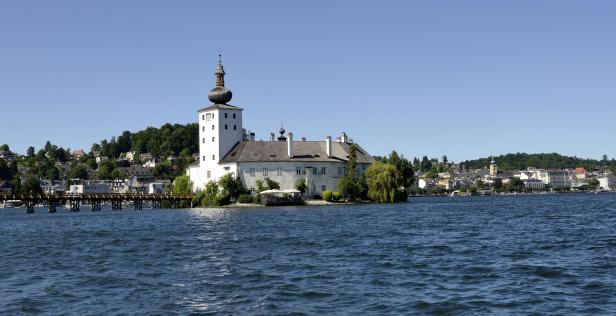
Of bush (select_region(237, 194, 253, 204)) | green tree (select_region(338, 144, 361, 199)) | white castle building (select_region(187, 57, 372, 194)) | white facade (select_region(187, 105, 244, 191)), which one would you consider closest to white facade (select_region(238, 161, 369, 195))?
white castle building (select_region(187, 57, 372, 194))

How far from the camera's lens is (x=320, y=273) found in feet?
87.6

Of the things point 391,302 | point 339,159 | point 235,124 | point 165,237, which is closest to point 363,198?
point 339,159

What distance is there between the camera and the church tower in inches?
3915

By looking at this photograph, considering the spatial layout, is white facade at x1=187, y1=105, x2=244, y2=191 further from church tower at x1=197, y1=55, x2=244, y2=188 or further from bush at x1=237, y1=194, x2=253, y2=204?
bush at x1=237, y1=194, x2=253, y2=204

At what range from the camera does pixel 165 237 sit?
145 ft

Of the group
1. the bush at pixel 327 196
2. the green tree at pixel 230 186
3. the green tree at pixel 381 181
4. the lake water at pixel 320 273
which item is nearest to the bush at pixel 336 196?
the bush at pixel 327 196

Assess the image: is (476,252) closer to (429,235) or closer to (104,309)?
(429,235)

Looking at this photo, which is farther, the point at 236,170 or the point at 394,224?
the point at 236,170

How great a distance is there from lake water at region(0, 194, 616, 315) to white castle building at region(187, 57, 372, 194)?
170ft

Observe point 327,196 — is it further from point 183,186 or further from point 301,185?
point 183,186

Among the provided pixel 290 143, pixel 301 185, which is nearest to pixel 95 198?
pixel 290 143

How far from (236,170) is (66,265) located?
213ft

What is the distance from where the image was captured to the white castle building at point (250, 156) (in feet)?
317

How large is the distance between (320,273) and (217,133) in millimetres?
73977
